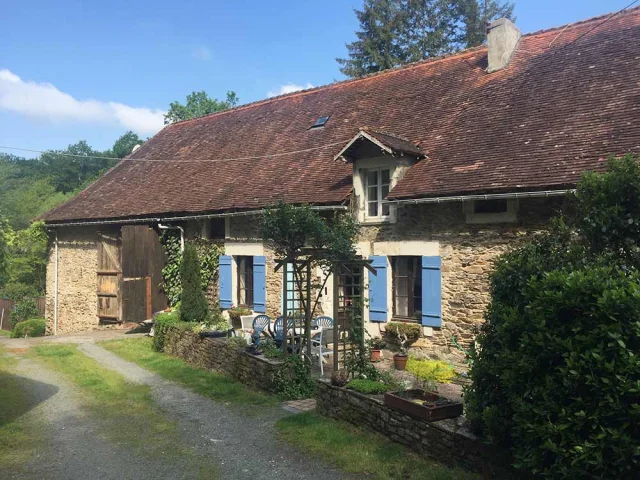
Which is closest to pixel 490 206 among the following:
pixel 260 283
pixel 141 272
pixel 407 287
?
pixel 407 287

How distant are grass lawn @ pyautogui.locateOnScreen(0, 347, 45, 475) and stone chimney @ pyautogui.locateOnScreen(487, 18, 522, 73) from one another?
39.0 ft

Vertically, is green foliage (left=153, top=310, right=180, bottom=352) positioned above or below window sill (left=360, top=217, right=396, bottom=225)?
below

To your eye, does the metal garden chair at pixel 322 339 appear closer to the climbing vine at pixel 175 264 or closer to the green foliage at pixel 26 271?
the climbing vine at pixel 175 264

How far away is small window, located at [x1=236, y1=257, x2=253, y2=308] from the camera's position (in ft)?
45.9

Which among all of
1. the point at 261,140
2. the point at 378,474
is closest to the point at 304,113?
the point at 261,140

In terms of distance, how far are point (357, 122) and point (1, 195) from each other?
46.7 m

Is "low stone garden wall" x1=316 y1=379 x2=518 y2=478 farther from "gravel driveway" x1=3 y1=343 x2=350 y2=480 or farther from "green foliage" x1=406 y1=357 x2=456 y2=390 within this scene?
"green foliage" x1=406 y1=357 x2=456 y2=390

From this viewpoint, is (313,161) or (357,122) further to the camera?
(357,122)

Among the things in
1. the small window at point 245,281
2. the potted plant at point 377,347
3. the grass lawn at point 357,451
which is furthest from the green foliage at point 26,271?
the grass lawn at point 357,451

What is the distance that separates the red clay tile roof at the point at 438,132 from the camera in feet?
30.9

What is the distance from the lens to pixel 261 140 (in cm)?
1666

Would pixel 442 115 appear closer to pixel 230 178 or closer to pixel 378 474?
pixel 230 178

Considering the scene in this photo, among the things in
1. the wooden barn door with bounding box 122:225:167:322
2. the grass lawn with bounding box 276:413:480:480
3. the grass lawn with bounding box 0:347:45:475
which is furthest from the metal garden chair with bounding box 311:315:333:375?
the wooden barn door with bounding box 122:225:167:322

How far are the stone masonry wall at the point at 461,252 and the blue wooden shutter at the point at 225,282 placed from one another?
5253mm
